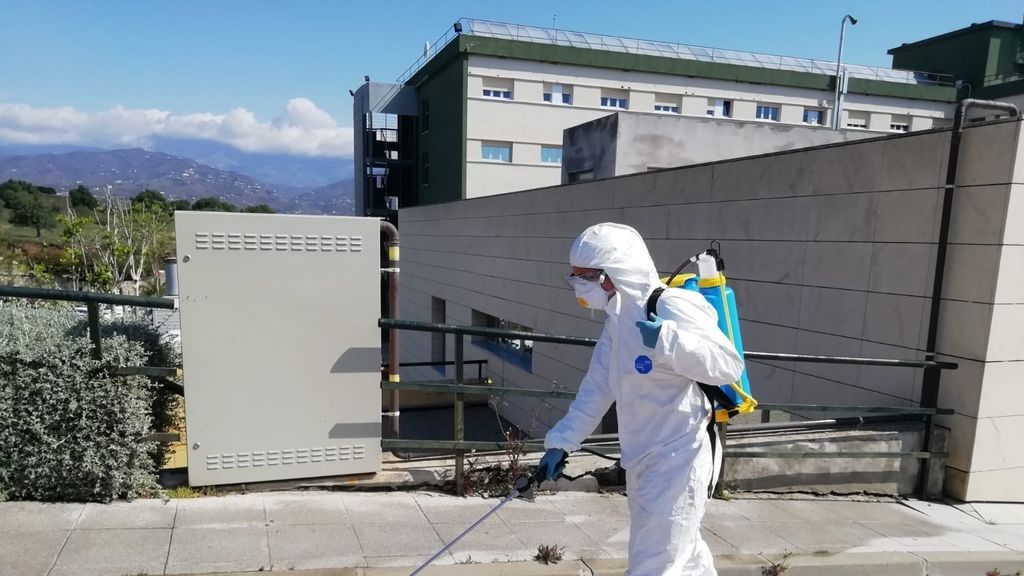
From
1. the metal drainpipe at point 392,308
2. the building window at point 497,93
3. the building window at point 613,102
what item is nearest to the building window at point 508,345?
the metal drainpipe at point 392,308

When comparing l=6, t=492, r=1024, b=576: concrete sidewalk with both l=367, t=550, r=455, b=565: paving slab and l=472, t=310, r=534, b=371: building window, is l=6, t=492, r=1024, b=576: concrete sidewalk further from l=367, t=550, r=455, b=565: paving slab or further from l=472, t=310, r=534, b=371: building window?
l=472, t=310, r=534, b=371: building window

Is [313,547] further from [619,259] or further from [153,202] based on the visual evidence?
[153,202]

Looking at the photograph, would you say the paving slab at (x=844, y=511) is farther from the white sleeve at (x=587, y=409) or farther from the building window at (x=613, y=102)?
the building window at (x=613, y=102)

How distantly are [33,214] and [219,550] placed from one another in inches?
2487

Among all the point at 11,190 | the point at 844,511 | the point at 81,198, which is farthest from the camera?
the point at 11,190

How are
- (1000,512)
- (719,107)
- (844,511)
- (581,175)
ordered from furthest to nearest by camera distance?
(719,107)
(581,175)
(1000,512)
(844,511)

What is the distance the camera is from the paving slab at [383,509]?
361 cm

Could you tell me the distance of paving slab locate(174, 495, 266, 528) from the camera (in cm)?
333

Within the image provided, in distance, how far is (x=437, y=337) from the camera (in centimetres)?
1931

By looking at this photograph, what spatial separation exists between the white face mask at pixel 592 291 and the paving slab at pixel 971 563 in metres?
2.77

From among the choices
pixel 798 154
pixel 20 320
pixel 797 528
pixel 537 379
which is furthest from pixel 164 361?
pixel 537 379

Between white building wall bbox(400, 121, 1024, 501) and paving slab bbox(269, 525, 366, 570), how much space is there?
2361mm

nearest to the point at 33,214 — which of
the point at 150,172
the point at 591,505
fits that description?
the point at 591,505

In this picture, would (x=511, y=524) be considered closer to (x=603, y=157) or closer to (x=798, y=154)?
(x=798, y=154)
